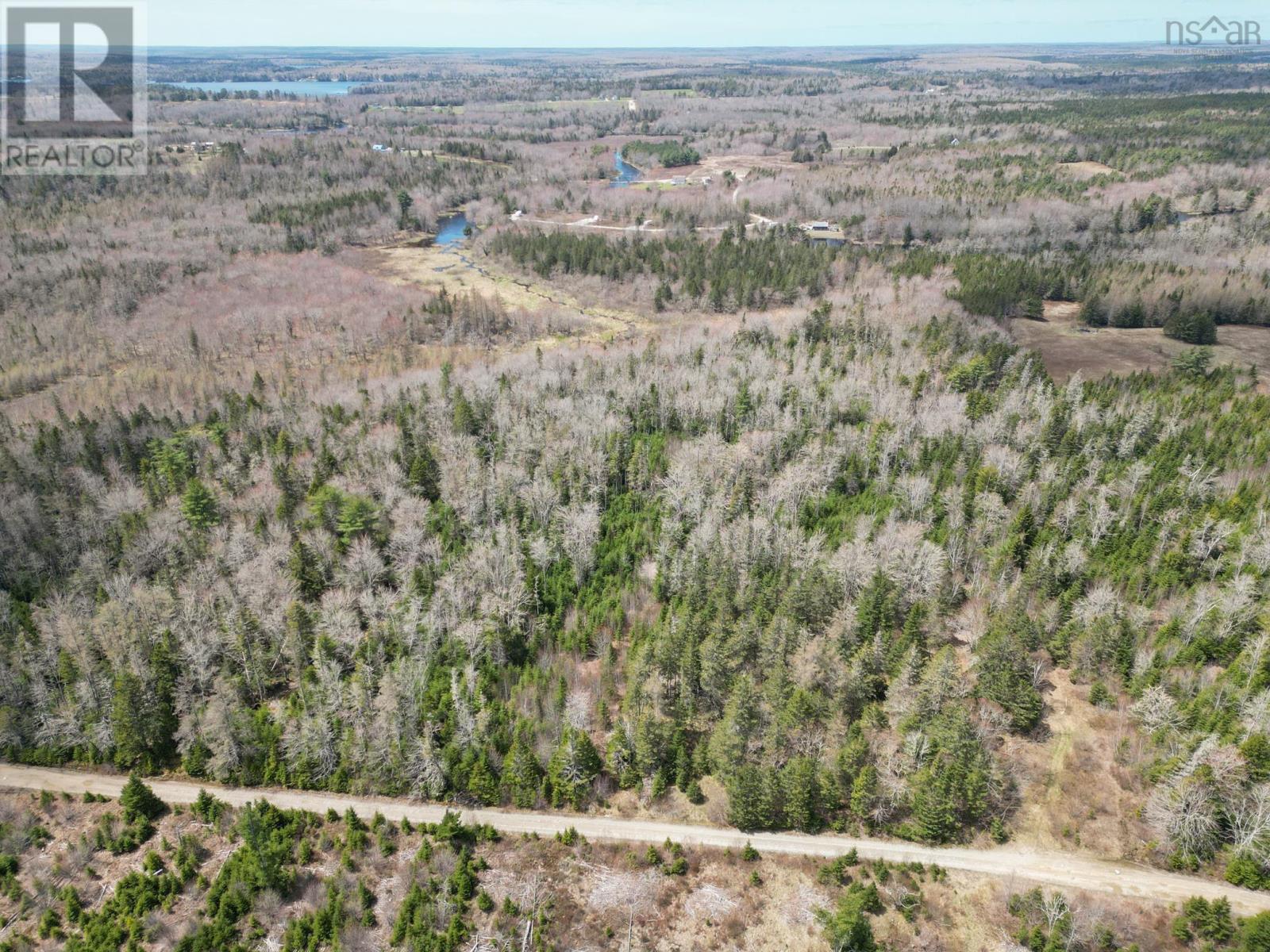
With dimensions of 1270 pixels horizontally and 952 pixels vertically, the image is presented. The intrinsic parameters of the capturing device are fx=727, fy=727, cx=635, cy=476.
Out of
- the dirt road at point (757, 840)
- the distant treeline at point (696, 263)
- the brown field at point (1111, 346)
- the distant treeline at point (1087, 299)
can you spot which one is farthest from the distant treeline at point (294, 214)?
the brown field at point (1111, 346)

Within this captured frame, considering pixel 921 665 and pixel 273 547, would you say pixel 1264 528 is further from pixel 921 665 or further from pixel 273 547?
pixel 273 547

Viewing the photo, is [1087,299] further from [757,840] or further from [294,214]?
[294,214]

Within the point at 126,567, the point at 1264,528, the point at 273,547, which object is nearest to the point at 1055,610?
the point at 1264,528

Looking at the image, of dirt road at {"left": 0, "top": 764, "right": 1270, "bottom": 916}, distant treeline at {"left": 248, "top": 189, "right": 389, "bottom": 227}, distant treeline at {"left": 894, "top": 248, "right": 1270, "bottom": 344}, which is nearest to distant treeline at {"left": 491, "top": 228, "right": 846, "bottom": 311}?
distant treeline at {"left": 894, "top": 248, "right": 1270, "bottom": 344}

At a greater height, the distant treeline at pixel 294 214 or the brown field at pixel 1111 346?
the distant treeline at pixel 294 214

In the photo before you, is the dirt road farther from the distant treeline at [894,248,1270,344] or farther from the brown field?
the distant treeline at [894,248,1270,344]

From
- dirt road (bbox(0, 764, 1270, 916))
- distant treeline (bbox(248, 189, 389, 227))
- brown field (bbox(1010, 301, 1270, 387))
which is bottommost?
dirt road (bbox(0, 764, 1270, 916))

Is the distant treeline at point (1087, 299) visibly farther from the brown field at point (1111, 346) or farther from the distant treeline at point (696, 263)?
the distant treeline at point (696, 263)

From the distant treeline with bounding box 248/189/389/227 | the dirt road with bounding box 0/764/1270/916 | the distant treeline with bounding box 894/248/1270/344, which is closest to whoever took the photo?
the dirt road with bounding box 0/764/1270/916
